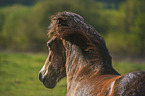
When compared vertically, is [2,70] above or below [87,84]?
below

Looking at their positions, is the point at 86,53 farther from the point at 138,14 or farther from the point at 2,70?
the point at 138,14

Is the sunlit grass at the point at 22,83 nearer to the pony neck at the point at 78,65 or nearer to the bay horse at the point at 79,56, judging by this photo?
the bay horse at the point at 79,56

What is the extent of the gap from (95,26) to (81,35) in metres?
35.0

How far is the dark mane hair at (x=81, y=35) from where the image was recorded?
2.93m

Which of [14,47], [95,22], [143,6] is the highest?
[143,6]

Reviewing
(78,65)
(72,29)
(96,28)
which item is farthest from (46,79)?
(96,28)

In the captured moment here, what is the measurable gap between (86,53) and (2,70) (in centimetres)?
1376

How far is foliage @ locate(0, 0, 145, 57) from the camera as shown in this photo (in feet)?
111

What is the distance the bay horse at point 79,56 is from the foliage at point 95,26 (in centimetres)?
2694

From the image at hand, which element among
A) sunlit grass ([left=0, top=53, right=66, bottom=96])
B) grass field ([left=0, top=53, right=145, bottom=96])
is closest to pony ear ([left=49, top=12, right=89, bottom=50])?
grass field ([left=0, top=53, right=145, bottom=96])

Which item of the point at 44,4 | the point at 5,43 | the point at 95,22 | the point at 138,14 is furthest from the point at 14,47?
the point at 138,14

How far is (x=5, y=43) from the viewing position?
136ft

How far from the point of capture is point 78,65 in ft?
10.2

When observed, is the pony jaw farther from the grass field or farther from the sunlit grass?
the sunlit grass
